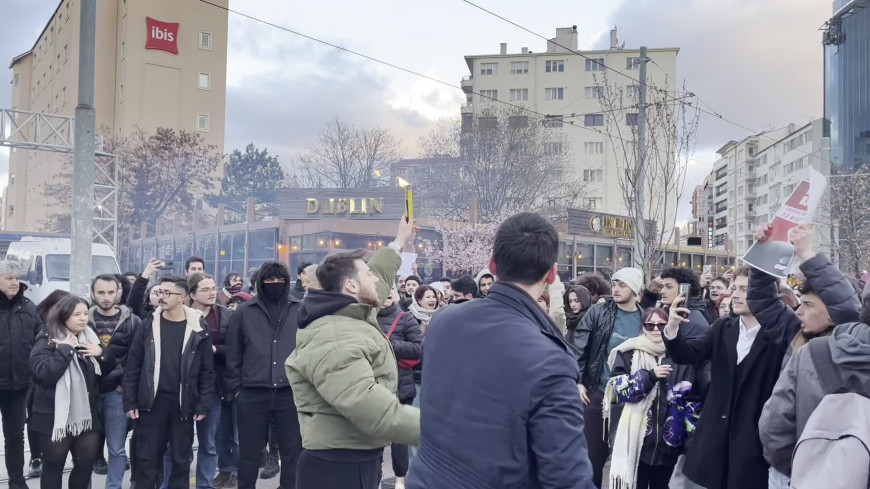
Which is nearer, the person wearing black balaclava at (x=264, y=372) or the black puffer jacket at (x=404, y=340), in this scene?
the person wearing black balaclava at (x=264, y=372)

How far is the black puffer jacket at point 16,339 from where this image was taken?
623 cm

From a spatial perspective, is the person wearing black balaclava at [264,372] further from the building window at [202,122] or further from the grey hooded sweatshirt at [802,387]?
the building window at [202,122]

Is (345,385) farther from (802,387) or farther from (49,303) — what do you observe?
(49,303)

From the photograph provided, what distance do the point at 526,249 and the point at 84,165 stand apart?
24.3ft

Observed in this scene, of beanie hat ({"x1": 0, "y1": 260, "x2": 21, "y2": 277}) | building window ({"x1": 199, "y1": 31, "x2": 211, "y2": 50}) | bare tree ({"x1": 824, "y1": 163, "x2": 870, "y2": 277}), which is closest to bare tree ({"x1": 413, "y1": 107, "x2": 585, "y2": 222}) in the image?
bare tree ({"x1": 824, "y1": 163, "x2": 870, "y2": 277})

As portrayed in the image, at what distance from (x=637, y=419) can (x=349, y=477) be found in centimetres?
238

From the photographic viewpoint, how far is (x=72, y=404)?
5637 millimetres

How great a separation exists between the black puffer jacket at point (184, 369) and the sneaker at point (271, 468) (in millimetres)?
1402

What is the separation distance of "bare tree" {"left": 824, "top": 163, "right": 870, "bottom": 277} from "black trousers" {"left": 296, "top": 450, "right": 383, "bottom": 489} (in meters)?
29.8

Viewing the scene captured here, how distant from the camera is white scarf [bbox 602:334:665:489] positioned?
509cm

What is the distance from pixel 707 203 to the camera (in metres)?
131

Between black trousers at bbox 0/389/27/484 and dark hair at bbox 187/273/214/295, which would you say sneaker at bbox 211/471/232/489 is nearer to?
black trousers at bbox 0/389/27/484

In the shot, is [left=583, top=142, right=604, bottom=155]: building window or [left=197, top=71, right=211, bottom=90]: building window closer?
[left=197, top=71, right=211, bottom=90]: building window

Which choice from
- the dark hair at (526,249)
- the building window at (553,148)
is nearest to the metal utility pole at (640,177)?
the dark hair at (526,249)
